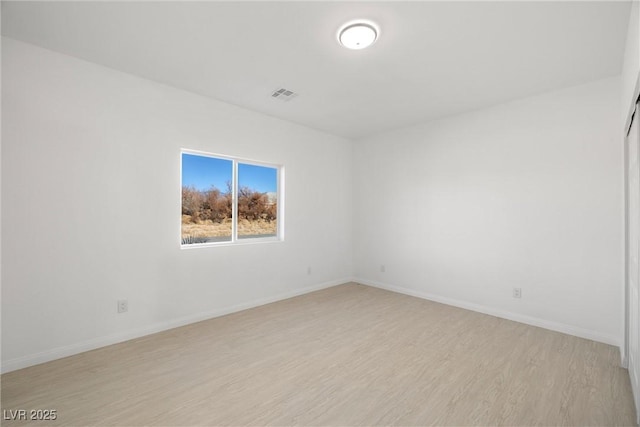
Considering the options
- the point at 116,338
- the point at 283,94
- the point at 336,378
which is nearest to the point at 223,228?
Answer: the point at 116,338

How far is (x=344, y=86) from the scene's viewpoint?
126 inches

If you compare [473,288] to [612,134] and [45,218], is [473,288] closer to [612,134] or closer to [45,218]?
[612,134]

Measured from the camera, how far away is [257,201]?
425 cm

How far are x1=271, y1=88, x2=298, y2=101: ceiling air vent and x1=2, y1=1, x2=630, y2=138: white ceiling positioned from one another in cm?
10

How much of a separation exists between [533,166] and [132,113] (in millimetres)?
4433

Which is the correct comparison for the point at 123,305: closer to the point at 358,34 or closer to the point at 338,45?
the point at 338,45

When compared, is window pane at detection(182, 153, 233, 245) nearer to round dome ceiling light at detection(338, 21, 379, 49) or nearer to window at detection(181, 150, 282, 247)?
window at detection(181, 150, 282, 247)

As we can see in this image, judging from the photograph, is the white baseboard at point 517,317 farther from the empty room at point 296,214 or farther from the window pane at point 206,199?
the window pane at point 206,199

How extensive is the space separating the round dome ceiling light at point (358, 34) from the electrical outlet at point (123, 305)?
3146 millimetres

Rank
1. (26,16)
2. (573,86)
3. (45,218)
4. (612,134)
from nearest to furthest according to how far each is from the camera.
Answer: (26,16) → (45,218) → (612,134) → (573,86)

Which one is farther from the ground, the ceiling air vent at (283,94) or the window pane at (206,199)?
the ceiling air vent at (283,94)

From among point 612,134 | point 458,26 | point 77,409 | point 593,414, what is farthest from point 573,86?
point 77,409

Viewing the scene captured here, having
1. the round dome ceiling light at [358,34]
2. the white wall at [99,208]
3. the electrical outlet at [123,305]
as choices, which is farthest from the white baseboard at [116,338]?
the round dome ceiling light at [358,34]

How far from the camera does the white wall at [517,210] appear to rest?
9.72 ft
